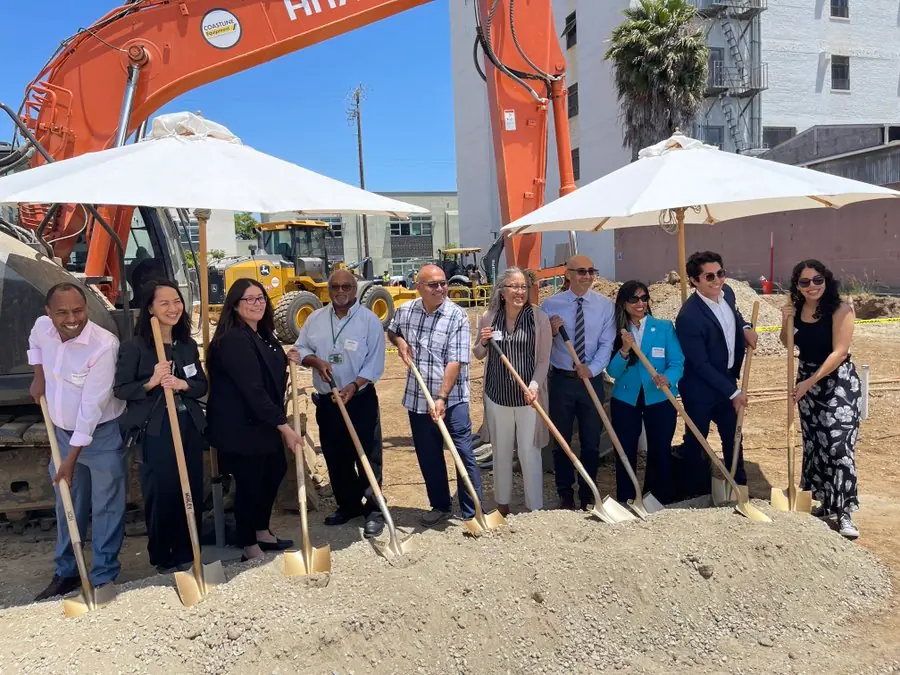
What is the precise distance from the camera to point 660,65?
20.1 meters

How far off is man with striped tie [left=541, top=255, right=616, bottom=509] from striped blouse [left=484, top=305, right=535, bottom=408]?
23 centimetres

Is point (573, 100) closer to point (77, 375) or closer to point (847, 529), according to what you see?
point (847, 529)

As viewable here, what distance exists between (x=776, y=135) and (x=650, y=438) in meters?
25.1

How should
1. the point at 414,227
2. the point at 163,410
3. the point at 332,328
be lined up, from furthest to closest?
the point at 414,227 → the point at 332,328 → the point at 163,410

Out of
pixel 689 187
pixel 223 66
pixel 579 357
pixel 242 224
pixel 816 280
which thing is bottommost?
pixel 579 357

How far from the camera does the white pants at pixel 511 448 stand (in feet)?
14.2

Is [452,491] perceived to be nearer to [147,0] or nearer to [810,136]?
[147,0]

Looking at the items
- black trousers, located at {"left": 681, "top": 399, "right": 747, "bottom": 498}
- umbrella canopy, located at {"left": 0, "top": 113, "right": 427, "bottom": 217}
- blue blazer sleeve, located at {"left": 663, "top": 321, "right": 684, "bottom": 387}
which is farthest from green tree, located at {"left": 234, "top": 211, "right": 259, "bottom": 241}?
blue blazer sleeve, located at {"left": 663, "top": 321, "right": 684, "bottom": 387}

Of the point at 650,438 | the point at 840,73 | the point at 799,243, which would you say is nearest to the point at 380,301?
the point at 650,438

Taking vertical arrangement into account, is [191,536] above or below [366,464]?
below

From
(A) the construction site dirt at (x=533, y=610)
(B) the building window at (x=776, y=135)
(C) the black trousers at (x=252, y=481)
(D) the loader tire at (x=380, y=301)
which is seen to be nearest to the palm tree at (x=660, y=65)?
(B) the building window at (x=776, y=135)

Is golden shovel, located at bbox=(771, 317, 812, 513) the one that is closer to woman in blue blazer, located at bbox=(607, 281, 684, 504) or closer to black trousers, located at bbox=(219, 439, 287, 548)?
woman in blue blazer, located at bbox=(607, 281, 684, 504)

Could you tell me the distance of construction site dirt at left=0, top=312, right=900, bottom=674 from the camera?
116 inches

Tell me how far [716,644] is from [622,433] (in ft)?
5.16
